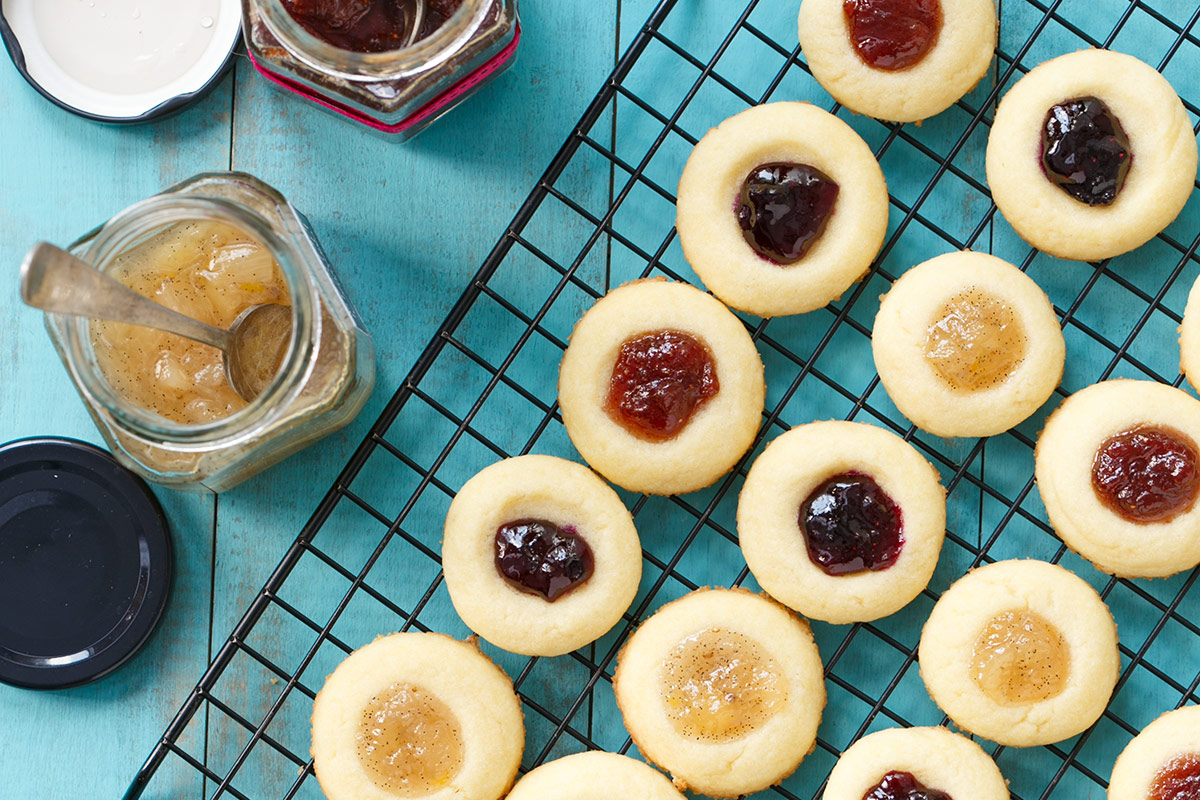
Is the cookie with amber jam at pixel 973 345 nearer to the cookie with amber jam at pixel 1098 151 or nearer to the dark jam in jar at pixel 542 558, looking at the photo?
the cookie with amber jam at pixel 1098 151

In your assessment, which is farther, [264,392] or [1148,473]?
[1148,473]

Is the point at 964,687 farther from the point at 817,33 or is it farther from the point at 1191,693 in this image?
the point at 817,33

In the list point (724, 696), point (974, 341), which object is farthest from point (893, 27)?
point (724, 696)

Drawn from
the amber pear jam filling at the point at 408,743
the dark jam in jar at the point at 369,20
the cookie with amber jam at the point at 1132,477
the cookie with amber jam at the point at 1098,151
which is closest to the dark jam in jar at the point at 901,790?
the cookie with amber jam at the point at 1132,477

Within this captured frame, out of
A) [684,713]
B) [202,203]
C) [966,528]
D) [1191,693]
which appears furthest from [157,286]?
[1191,693]

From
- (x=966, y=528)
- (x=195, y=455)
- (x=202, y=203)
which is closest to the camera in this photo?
(x=202, y=203)

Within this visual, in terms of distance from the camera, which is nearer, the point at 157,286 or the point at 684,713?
the point at 157,286

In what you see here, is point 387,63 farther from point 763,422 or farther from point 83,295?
point 763,422

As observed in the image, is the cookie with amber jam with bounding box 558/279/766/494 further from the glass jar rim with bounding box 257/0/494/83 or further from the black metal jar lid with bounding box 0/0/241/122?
the black metal jar lid with bounding box 0/0/241/122

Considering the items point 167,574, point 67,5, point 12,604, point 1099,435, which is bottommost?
point 12,604
